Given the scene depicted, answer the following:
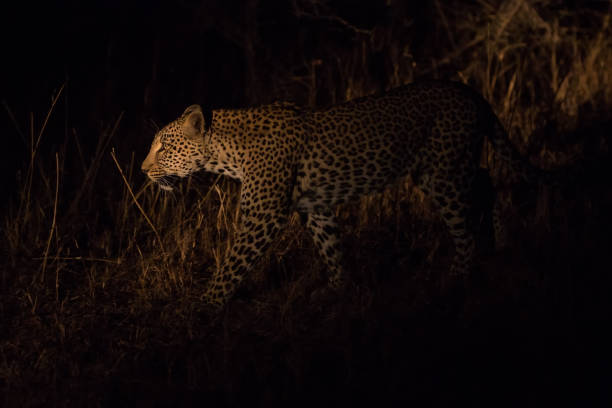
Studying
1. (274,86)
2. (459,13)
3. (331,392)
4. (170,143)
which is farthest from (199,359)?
(459,13)

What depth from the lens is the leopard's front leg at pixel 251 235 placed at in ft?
18.5

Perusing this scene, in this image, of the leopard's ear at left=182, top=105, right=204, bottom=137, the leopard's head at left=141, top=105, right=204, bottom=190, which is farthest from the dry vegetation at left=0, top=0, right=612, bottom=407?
Answer: the leopard's ear at left=182, top=105, right=204, bottom=137

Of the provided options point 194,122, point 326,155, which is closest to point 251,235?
point 326,155

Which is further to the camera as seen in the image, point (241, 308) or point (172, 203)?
point (172, 203)

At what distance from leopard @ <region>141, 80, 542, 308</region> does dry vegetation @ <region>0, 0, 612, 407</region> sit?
0.36 metres

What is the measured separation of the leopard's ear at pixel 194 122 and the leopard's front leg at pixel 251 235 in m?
0.52

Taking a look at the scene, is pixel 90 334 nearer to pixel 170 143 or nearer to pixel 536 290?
pixel 170 143

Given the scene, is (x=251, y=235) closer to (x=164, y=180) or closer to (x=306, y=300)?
(x=306, y=300)

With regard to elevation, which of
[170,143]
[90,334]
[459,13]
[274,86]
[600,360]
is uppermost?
[459,13]

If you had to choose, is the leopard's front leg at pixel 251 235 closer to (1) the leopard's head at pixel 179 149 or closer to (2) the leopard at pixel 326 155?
(2) the leopard at pixel 326 155

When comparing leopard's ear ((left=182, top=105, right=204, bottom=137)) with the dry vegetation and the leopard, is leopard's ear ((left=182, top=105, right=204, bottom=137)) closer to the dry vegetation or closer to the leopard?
the leopard

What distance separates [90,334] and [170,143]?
142 cm

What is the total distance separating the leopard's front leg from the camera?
564 cm

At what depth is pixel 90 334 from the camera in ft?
17.7
